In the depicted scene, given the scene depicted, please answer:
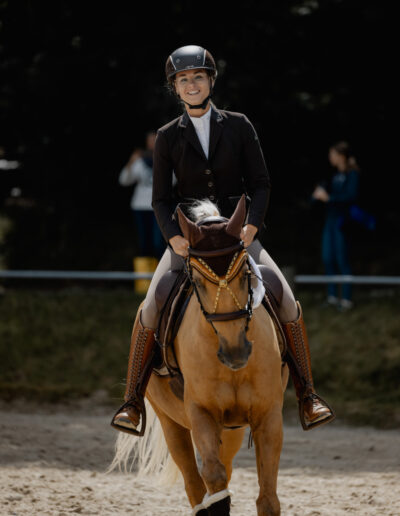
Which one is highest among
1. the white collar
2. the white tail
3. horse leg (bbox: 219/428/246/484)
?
the white collar

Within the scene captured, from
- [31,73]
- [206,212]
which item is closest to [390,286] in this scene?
[31,73]

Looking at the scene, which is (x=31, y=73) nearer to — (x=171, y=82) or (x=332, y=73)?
(x=332, y=73)

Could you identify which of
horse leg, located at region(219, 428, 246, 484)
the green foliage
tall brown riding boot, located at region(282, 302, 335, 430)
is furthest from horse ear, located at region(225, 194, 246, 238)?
the green foliage

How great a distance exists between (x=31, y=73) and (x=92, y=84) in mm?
1041

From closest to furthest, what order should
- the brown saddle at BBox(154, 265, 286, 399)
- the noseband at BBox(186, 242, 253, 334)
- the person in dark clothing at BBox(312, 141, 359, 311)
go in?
the noseband at BBox(186, 242, 253, 334)
the brown saddle at BBox(154, 265, 286, 399)
the person in dark clothing at BBox(312, 141, 359, 311)

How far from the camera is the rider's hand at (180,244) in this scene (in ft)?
16.0

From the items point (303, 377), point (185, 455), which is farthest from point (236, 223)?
point (185, 455)

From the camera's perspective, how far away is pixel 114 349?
12.3m

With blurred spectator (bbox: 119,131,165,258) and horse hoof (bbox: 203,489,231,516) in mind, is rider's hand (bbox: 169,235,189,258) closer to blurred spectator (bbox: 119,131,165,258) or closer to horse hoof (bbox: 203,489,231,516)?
horse hoof (bbox: 203,489,231,516)

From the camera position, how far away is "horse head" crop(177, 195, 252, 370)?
4520 millimetres

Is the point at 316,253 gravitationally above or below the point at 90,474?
above

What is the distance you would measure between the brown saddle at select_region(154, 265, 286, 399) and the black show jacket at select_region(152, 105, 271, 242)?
1.43ft

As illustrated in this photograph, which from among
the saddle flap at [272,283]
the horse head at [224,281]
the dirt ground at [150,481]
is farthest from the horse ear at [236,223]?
the dirt ground at [150,481]

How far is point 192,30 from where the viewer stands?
14.1 meters
